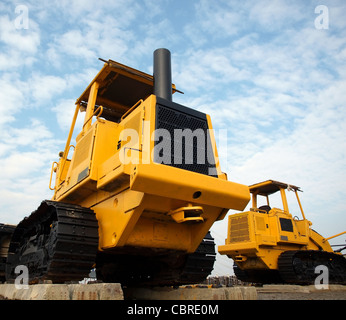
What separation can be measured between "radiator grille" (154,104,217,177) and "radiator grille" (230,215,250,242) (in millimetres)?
6852

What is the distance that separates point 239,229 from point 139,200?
8.15 m

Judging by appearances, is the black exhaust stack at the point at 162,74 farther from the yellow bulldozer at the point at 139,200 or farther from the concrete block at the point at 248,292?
the concrete block at the point at 248,292

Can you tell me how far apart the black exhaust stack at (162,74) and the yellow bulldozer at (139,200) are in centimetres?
2

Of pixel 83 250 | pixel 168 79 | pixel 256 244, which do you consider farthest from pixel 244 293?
pixel 256 244

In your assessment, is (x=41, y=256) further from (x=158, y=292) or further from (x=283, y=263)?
(x=283, y=263)

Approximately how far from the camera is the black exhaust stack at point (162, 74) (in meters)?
5.35

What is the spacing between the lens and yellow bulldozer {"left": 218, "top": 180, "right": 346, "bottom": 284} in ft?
35.2

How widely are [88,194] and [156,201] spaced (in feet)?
5.49

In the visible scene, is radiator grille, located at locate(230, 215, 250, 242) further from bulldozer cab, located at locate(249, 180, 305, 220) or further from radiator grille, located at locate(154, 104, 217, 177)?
radiator grille, located at locate(154, 104, 217, 177)

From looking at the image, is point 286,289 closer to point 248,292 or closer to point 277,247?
point 277,247

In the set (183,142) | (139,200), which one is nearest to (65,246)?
(139,200)

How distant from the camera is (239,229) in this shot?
37.7 feet

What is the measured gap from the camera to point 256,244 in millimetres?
10625

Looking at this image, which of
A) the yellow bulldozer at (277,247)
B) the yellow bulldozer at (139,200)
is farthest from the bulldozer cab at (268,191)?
the yellow bulldozer at (139,200)
